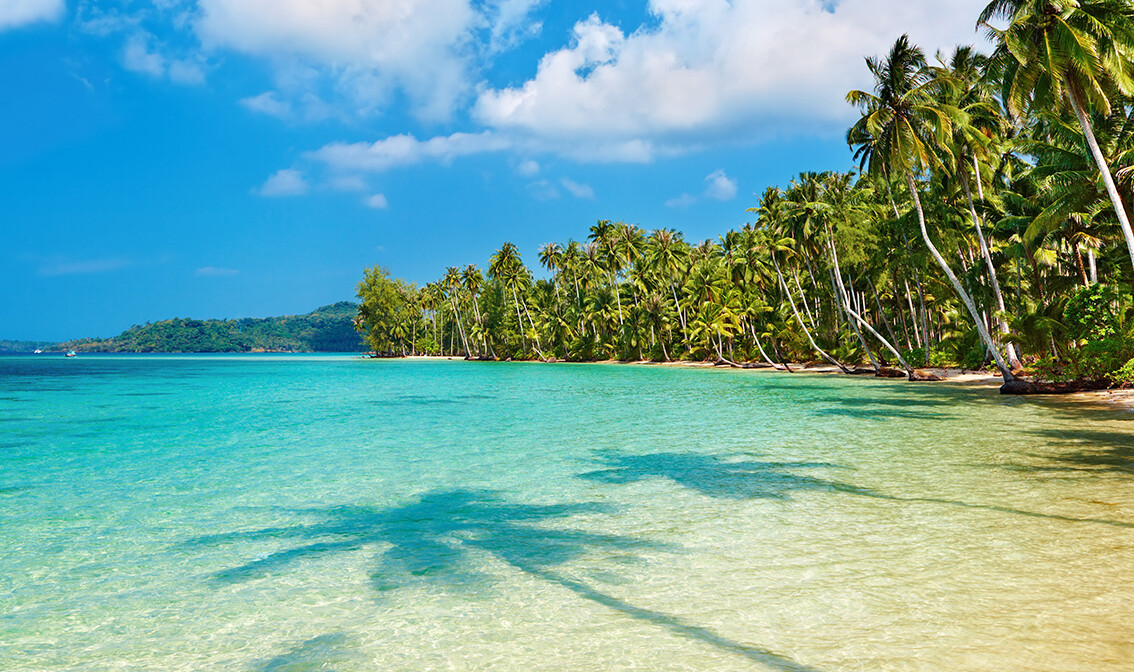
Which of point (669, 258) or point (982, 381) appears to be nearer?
point (982, 381)

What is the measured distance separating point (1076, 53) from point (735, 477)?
16503 millimetres

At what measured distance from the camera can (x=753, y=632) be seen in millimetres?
5676

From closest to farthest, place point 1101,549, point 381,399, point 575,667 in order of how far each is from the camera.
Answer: point 575,667, point 1101,549, point 381,399

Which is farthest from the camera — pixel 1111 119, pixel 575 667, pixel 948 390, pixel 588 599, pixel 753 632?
pixel 948 390

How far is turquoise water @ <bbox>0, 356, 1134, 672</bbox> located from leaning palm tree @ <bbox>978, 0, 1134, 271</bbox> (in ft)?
31.5

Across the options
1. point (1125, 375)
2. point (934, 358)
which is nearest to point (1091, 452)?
point (1125, 375)

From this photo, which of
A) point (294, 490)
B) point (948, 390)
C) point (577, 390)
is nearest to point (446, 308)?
point (577, 390)

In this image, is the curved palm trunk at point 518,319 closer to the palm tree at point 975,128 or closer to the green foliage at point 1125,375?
the palm tree at point 975,128

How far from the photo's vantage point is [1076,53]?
18.2 meters

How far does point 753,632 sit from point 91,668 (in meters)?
5.71

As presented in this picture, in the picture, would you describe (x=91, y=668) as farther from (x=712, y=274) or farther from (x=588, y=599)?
(x=712, y=274)

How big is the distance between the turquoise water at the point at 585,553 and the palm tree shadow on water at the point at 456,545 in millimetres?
46

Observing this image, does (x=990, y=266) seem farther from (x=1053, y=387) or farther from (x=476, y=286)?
(x=476, y=286)

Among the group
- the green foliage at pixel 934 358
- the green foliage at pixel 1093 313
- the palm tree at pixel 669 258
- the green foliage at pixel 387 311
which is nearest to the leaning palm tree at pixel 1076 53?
the green foliage at pixel 1093 313
